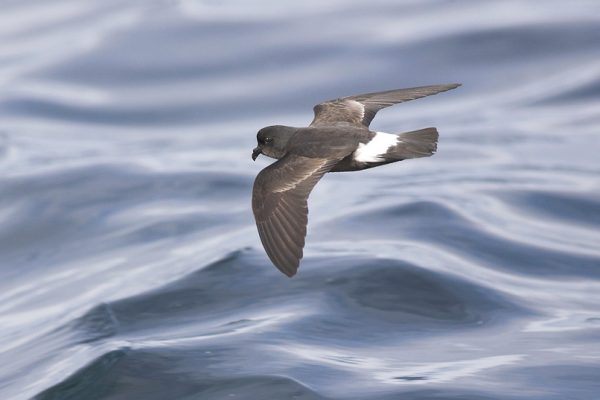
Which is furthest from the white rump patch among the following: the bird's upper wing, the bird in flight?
the bird's upper wing

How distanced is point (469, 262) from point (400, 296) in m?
1.31

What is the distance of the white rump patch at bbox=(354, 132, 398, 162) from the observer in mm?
6969

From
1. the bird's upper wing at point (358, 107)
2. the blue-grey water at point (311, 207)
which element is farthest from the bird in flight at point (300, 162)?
the blue-grey water at point (311, 207)

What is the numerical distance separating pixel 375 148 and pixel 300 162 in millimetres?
415

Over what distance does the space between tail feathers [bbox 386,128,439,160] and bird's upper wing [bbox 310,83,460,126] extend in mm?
919

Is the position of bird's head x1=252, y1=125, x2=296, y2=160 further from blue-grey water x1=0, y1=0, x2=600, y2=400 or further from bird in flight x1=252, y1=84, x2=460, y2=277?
blue-grey water x1=0, y1=0, x2=600, y2=400

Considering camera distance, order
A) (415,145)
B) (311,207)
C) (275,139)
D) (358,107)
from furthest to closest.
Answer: (311,207), (358,107), (275,139), (415,145)

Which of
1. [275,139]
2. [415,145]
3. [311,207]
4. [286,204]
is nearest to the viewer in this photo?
[286,204]

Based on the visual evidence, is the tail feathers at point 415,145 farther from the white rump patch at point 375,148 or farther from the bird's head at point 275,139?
the bird's head at point 275,139

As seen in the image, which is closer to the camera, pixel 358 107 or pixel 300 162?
pixel 300 162

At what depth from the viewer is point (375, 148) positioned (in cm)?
704

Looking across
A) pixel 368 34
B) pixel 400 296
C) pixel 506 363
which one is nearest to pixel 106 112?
pixel 368 34

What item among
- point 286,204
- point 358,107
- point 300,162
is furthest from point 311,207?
point 286,204

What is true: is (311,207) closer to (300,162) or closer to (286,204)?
(300,162)
